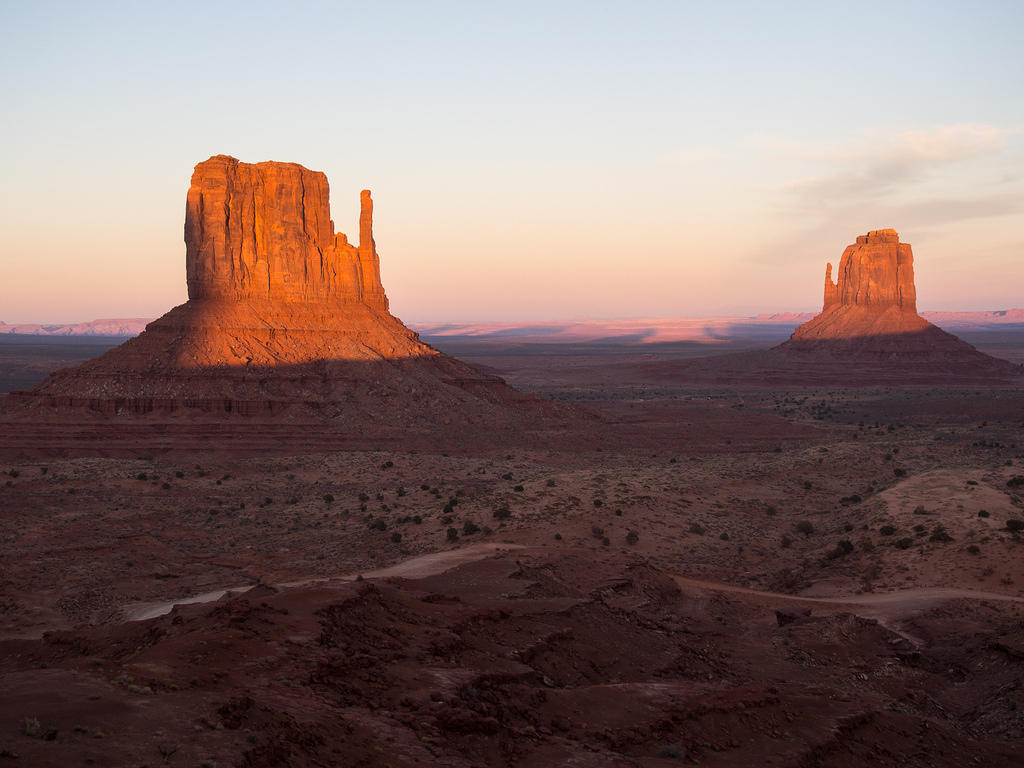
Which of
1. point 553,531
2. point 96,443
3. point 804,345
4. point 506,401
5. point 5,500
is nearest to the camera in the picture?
point 553,531

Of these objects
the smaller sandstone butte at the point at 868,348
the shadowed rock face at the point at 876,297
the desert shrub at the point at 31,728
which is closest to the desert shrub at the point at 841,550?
the desert shrub at the point at 31,728

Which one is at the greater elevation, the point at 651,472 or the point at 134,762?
the point at 134,762

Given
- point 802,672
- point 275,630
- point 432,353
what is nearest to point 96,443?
point 432,353

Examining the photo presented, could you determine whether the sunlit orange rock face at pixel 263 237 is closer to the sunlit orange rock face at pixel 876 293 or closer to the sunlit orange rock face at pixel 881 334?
the sunlit orange rock face at pixel 881 334

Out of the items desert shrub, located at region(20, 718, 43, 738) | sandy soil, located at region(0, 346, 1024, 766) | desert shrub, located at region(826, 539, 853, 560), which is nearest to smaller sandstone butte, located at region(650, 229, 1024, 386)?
sandy soil, located at region(0, 346, 1024, 766)

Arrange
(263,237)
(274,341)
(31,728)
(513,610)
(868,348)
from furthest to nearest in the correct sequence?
1. (868,348)
2. (263,237)
3. (274,341)
4. (513,610)
5. (31,728)

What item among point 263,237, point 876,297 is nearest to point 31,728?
point 263,237

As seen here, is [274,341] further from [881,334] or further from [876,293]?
[876,293]

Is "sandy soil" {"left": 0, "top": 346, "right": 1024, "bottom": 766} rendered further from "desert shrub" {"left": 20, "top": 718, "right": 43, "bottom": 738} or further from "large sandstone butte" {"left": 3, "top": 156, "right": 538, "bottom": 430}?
"large sandstone butte" {"left": 3, "top": 156, "right": 538, "bottom": 430}

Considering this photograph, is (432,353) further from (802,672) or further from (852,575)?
(802,672)
